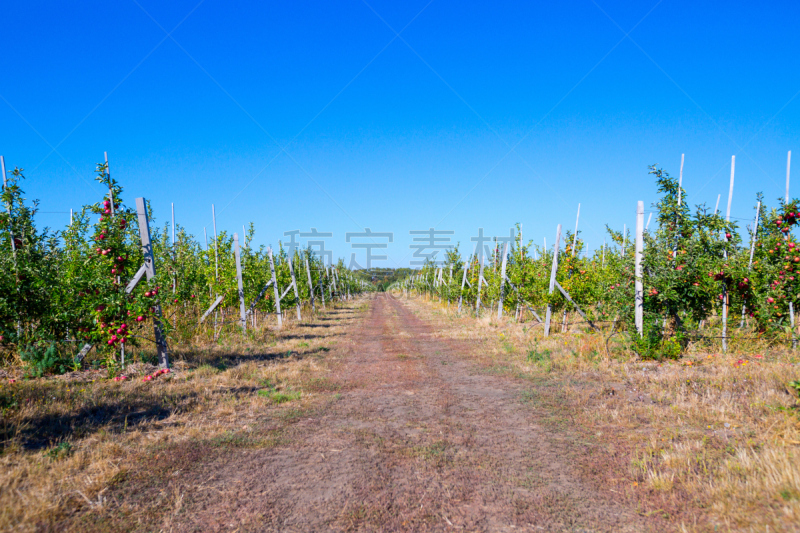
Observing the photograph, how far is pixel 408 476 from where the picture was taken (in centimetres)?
418

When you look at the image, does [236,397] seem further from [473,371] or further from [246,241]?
[246,241]

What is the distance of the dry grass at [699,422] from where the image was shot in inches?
134

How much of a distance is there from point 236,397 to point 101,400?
1880 mm

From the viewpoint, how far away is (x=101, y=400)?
6434 millimetres

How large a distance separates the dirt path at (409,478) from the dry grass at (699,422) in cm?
61

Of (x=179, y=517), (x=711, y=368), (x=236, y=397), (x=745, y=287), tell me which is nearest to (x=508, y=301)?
(x=745, y=287)

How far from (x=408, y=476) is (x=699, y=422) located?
3.84 meters

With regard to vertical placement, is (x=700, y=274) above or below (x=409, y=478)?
above

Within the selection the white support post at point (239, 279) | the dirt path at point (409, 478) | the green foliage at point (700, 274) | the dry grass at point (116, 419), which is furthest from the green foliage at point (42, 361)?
the green foliage at point (700, 274)

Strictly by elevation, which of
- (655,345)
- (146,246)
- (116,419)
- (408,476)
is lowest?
(116,419)

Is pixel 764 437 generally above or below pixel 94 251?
below

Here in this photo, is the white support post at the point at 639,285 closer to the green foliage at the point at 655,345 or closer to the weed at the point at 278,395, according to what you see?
the green foliage at the point at 655,345

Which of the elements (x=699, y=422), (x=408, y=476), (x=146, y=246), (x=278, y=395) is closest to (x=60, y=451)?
(x=278, y=395)

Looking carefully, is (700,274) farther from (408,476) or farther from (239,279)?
(239,279)
